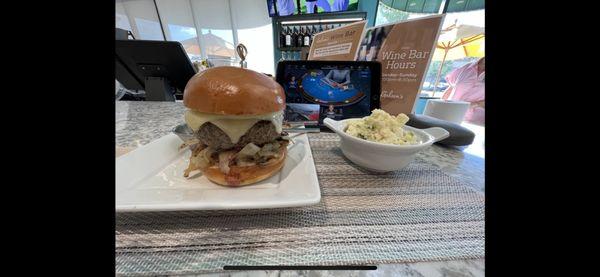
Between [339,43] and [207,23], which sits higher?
[207,23]

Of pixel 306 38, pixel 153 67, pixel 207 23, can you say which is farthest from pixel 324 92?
pixel 207 23

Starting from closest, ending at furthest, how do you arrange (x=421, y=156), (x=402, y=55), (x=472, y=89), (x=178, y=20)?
(x=421, y=156)
(x=402, y=55)
(x=472, y=89)
(x=178, y=20)

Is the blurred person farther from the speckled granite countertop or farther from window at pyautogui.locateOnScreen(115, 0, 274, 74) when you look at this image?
window at pyautogui.locateOnScreen(115, 0, 274, 74)

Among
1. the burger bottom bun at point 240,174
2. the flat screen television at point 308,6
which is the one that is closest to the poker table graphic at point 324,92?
the burger bottom bun at point 240,174

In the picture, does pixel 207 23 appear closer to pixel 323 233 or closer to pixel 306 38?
pixel 306 38

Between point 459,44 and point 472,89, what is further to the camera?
point 459,44
